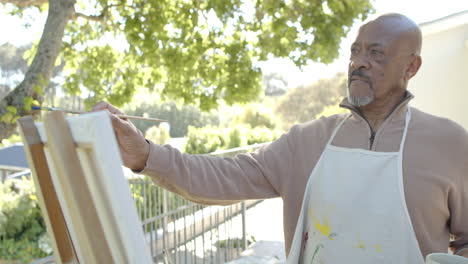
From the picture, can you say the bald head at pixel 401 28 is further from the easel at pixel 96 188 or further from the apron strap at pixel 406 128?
the easel at pixel 96 188

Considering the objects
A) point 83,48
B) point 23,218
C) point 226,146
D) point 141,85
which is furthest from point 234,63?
point 226,146

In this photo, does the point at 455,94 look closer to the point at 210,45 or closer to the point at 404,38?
the point at 210,45

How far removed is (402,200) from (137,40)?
17.5ft

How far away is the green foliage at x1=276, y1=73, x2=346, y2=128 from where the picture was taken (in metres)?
44.1

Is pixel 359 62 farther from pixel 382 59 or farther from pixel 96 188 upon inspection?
pixel 96 188

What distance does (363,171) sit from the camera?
4.91 feet

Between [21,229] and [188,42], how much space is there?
3727mm

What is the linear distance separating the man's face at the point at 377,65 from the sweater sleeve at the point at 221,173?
36 cm

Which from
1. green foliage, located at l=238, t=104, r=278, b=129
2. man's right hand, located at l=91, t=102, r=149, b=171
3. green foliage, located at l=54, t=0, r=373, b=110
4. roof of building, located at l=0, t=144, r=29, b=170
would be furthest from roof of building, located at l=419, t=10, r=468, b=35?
green foliage, located at l=238, t=104, r=278, b=129

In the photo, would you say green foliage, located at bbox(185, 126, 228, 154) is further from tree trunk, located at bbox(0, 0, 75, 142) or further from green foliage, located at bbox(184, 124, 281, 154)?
tree trunk, located at bbox(0, 0, 75, 142)

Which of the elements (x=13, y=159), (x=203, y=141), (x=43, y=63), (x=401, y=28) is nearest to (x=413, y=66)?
(x=401, y=28)

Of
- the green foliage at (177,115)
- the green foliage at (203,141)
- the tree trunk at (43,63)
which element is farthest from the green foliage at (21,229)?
the green foliage at (177,115)

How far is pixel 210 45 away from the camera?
659cm

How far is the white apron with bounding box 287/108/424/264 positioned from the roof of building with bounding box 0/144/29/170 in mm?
8814
